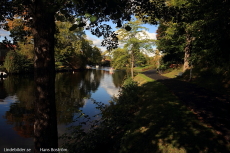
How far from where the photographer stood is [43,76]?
Result: 2266mm

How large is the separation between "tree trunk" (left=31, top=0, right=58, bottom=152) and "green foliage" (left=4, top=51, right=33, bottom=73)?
35384 mm

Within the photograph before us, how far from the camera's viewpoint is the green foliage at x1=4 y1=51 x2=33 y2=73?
3184cm

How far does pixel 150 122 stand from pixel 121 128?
1284mm

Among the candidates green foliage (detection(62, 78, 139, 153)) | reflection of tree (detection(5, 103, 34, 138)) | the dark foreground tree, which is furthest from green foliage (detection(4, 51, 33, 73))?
the dark foreground tree

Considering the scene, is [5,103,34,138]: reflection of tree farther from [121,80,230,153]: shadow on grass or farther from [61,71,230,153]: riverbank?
[121,80,230,153]: shadow on grass

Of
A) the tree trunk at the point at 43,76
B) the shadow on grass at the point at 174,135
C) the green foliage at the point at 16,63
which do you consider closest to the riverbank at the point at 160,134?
the shadow on grass at the point at 174,135

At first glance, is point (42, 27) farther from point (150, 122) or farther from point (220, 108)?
point (220, 108)

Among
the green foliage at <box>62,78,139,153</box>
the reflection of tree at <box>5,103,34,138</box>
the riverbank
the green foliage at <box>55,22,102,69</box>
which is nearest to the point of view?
the riverbank

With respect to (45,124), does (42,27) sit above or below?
above

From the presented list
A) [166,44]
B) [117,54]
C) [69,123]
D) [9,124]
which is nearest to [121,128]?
[69,123]

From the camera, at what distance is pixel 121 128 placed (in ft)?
20.5

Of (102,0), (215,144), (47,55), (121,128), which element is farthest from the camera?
(121,128)

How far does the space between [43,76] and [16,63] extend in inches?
1505

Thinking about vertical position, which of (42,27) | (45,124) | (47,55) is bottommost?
(45,124)
